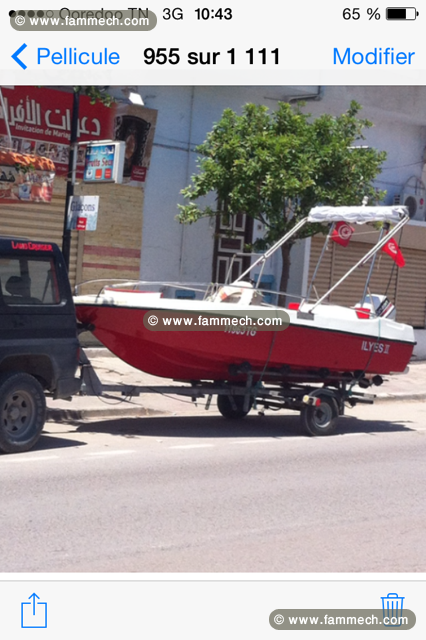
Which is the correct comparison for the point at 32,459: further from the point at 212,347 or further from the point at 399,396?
the point at 399,396

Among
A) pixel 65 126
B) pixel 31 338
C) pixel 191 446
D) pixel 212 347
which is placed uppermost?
pixel 65 126

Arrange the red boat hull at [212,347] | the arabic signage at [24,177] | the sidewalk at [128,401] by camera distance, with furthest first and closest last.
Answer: the arabic signage at [24,177] < the sidewalk at [128,401] < the red boat hull at [212,347]

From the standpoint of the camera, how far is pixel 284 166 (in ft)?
50.9

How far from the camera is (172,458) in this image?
1016 centimetres

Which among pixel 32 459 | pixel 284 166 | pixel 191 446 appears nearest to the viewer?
pixel 32 459

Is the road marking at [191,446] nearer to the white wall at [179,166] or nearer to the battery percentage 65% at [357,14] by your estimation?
the battery percentage 65% at [357,14]

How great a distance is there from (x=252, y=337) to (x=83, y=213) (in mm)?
3347

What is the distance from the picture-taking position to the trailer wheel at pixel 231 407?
1324 centimetres

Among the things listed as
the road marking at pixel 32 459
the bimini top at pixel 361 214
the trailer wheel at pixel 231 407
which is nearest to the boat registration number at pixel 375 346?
the bimini top at pixel 361 214

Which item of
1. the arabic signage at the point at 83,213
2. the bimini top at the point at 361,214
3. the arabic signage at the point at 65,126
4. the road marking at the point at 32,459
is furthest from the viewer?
the arabic signage at the point at 65,126

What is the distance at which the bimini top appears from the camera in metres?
12.8

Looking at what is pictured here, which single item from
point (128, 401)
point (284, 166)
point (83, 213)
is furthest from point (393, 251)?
point (83, 213)

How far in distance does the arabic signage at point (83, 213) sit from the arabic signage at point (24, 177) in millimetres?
617

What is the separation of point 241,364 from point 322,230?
5.05 meters
